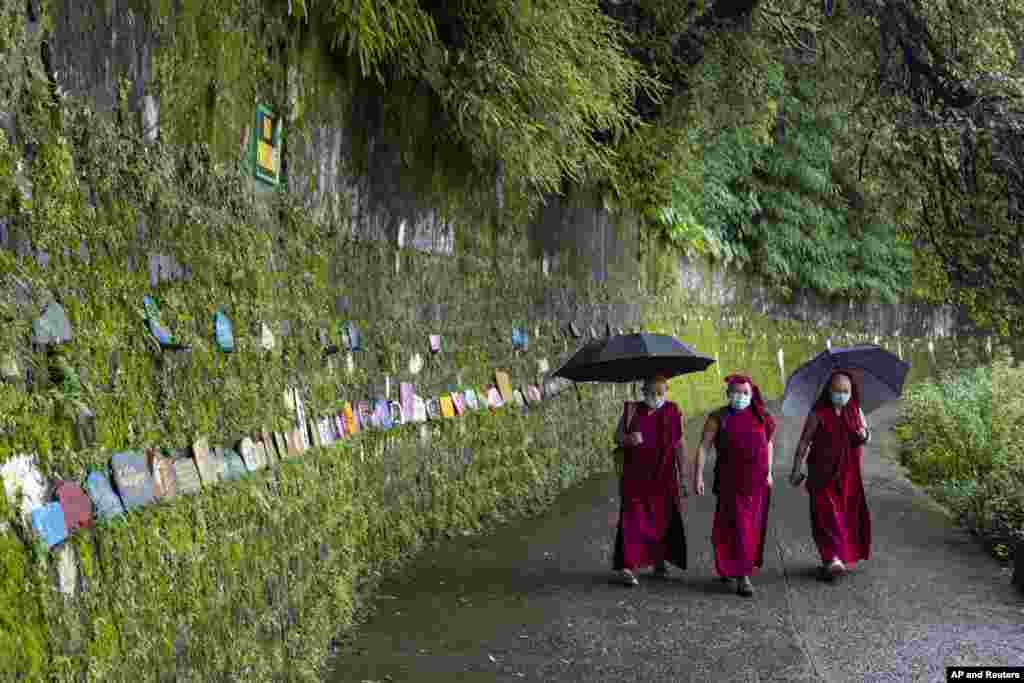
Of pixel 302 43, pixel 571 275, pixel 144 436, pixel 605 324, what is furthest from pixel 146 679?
pixel 605 324

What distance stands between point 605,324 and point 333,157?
8.71 meters

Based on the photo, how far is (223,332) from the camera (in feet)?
17.5

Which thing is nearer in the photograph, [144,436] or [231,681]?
[144,436]

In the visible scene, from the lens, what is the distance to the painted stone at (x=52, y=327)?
3558mm

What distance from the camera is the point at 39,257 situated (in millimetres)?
3582

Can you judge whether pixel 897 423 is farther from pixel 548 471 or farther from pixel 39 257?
pixel 39 257

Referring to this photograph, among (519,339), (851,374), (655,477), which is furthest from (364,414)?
(519,339)

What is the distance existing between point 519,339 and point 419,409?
9.39ft

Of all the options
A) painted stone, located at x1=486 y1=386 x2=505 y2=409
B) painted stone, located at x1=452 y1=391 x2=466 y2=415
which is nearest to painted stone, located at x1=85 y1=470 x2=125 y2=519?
painted stone, located at x1=452 y1=391 x2=466 y2=415

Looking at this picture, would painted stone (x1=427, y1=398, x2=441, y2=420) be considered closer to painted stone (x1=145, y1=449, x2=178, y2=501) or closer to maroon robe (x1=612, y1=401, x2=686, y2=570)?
maroon robe (x1=612, y1=401, x2=686, y2=570)

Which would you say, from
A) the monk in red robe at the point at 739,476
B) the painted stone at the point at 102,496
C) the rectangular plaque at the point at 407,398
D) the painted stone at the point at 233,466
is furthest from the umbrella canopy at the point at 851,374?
the painted stone at the point at 102,496

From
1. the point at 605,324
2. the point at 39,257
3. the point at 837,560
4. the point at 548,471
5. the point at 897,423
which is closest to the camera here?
the point at 39,257

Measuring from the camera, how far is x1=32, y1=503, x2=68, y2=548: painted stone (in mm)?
3447

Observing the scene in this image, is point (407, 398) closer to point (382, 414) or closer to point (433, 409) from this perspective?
point (382, 414)
